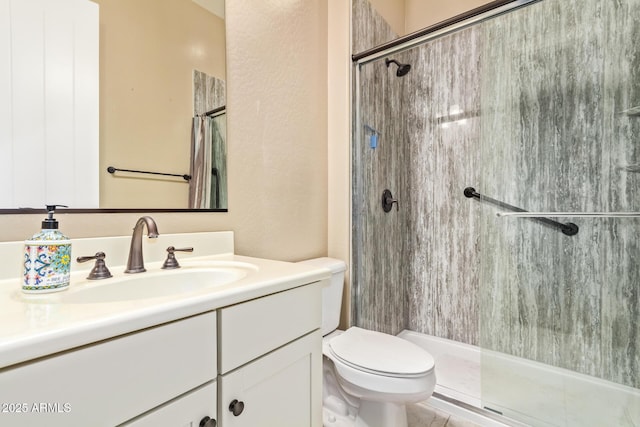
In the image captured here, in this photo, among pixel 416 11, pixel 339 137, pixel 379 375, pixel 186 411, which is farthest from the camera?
pixel 416 11

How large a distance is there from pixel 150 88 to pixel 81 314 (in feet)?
2.65

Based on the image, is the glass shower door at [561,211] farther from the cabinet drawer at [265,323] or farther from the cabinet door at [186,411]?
the cabinet door at [186,411]

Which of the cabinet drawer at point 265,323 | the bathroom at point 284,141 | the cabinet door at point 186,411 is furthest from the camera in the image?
the bathroom at point 284,141

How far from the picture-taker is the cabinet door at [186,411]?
0.53 metres

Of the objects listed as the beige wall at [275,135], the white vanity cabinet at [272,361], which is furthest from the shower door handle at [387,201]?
the white vanity cabinet at [272,361]

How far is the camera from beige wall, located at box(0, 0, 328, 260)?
4.19 ft

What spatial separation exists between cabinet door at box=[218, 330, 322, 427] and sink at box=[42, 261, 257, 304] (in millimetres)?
220

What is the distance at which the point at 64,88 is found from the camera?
858mm

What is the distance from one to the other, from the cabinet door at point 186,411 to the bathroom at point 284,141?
A: 59cm

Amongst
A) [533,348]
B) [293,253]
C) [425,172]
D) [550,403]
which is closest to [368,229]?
[293,253]

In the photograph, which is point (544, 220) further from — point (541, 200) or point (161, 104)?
point (161, 104)

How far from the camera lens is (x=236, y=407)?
0.67 m

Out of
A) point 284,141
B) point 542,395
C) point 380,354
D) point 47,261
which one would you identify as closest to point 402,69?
point 284,141

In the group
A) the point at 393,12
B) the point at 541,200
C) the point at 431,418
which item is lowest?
the point at 431,418
